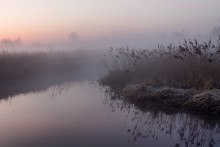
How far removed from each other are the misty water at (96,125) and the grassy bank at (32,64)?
8846mm

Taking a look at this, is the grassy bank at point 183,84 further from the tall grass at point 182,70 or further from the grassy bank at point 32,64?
the grassy bank at point 32,64

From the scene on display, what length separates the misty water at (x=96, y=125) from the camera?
976 centimetres

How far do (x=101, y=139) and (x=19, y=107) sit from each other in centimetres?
676

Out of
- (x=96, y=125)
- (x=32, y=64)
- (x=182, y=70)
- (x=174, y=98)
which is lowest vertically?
(x=96, y=125)

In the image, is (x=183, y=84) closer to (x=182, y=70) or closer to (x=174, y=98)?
(x=174, y=98)

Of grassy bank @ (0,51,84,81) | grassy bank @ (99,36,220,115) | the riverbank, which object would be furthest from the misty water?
grassy bank @ (0,51,84,81)

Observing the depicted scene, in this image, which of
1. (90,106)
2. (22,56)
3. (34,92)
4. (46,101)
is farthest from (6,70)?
(90,106)

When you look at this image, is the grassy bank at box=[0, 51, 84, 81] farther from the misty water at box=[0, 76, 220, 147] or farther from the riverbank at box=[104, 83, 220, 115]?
the riverbank at box=[104, 83, 220, 115]

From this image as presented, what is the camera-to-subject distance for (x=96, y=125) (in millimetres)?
11664

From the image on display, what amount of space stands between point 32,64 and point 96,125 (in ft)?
60.5

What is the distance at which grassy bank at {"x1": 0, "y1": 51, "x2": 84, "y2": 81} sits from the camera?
25.6 metres

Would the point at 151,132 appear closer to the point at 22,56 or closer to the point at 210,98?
the point at 210,98

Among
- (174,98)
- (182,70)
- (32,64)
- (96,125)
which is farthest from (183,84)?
(32,64)

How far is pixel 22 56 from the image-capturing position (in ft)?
96.7
